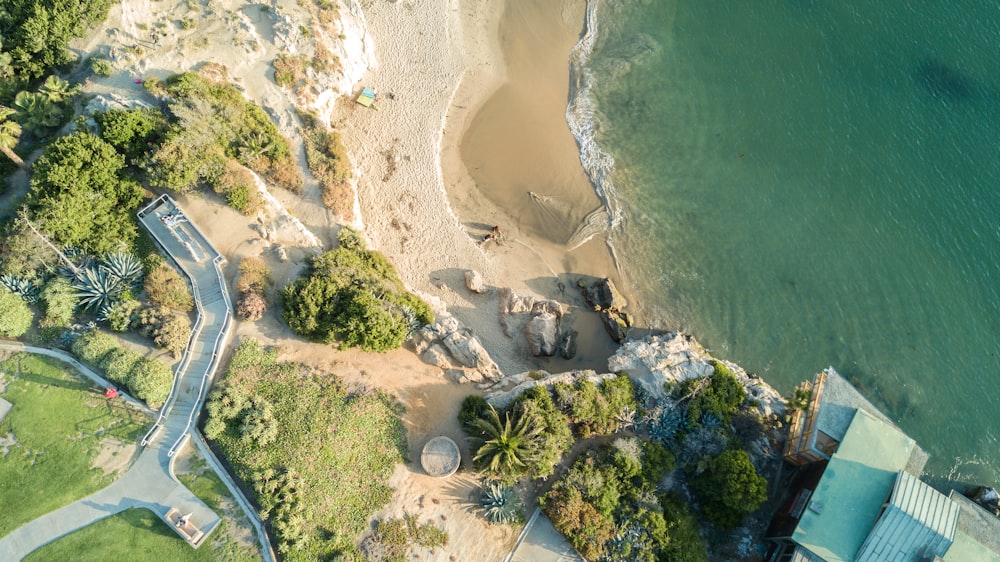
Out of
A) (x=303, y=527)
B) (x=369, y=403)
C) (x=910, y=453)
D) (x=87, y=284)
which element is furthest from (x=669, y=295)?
(x=87, y=284)

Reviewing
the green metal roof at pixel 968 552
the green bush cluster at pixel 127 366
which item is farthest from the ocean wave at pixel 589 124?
the green bush cluster at pixel 127 366

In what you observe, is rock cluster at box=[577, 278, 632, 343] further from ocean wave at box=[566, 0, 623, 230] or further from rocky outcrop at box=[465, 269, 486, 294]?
rocky outcrop at box=[465, 269, 486, 294]

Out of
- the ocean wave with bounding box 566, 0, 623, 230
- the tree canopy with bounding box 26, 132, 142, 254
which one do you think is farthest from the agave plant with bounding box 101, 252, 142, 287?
the ocean wave with bounding box 566, 0, 623, 230

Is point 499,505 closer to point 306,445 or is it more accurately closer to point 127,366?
point 306,445

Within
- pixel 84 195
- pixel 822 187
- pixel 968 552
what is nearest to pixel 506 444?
pixel 968 552

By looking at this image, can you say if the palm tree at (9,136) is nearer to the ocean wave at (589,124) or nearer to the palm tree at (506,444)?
the palm tree at (506,444)
